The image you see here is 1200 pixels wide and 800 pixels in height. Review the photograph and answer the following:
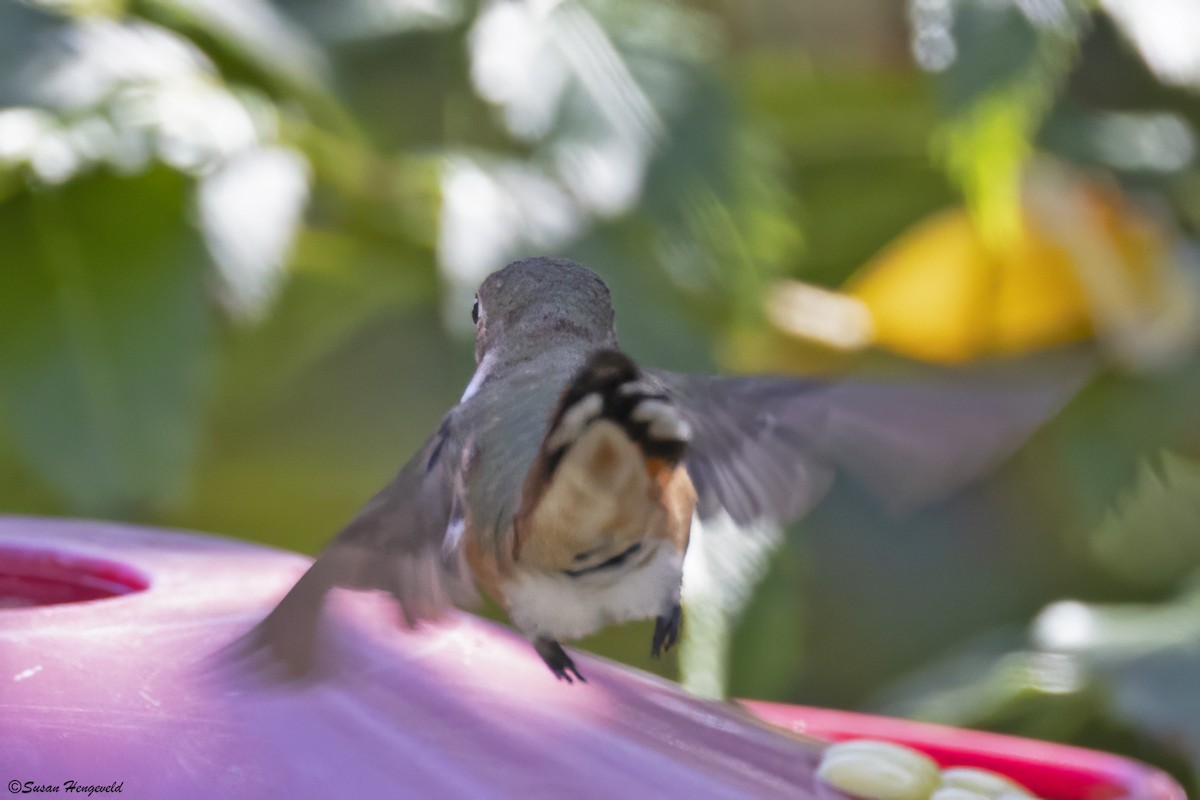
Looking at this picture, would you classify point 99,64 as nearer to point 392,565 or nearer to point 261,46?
point 261,46

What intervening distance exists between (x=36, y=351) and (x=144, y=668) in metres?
1.28

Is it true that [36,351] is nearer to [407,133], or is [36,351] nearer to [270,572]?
[407,133]

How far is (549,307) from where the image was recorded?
3.54ft

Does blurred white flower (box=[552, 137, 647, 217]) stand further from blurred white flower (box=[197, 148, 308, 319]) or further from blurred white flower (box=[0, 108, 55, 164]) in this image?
blurred white flower (box=[0, 108, 55, 164])

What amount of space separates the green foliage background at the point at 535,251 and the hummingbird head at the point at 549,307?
2.71 feet

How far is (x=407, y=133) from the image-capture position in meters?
2.61

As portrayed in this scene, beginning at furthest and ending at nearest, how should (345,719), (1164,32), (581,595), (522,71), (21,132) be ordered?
(1164,32) → (522,71) → (21,132) → (581,595) → (345,719)

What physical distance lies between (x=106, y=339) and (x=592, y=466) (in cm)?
134

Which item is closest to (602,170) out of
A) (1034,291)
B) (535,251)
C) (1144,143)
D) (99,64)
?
A: (535,251)

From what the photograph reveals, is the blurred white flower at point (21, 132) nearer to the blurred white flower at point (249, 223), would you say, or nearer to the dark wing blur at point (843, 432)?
the blurred white flower at point (249, 223)

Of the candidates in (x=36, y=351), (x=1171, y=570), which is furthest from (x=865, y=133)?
(x=36, y=351)

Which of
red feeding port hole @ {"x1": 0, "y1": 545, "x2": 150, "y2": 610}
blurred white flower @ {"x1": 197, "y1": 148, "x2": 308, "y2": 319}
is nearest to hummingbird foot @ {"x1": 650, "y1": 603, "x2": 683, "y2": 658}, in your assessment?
red feeding port hole @ {"x1": 0, "y1": 545, "x2": 150, "y2": 610}

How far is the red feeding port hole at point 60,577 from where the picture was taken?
1.12 m

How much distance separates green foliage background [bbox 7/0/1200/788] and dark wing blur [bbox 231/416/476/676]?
Result: 100 cm
